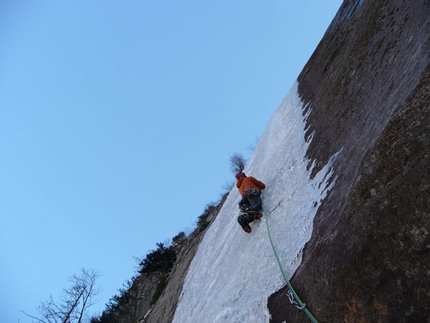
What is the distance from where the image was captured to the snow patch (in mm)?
4516

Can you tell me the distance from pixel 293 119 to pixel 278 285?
595 cm

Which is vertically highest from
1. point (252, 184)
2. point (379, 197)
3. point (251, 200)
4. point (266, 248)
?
point (252, 184)

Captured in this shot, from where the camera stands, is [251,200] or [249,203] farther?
[249,203]

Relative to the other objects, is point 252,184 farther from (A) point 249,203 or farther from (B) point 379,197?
(B) point 379,197

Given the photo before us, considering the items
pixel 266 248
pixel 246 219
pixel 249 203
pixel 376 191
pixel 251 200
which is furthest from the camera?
pixel 249 203

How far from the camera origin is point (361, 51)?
6.16 meters

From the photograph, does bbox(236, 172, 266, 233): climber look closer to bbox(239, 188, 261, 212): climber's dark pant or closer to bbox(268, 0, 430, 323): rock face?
bbox(239, 188, 261, 212): climber's dark pant

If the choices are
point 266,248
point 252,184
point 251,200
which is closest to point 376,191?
point 266,248

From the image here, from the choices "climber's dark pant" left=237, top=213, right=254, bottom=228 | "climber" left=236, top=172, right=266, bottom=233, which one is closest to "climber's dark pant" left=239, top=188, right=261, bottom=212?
"climber" left=236, top=172, right=266, bottom=233

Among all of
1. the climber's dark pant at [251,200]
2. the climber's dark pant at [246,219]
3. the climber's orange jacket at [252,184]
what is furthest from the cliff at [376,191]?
the climber's orange jacket at [252,184]

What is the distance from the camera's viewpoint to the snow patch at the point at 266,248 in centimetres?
452

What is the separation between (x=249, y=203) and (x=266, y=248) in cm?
196

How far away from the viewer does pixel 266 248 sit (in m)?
5.40

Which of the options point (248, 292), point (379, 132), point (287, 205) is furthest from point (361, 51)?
point (248, 292)
